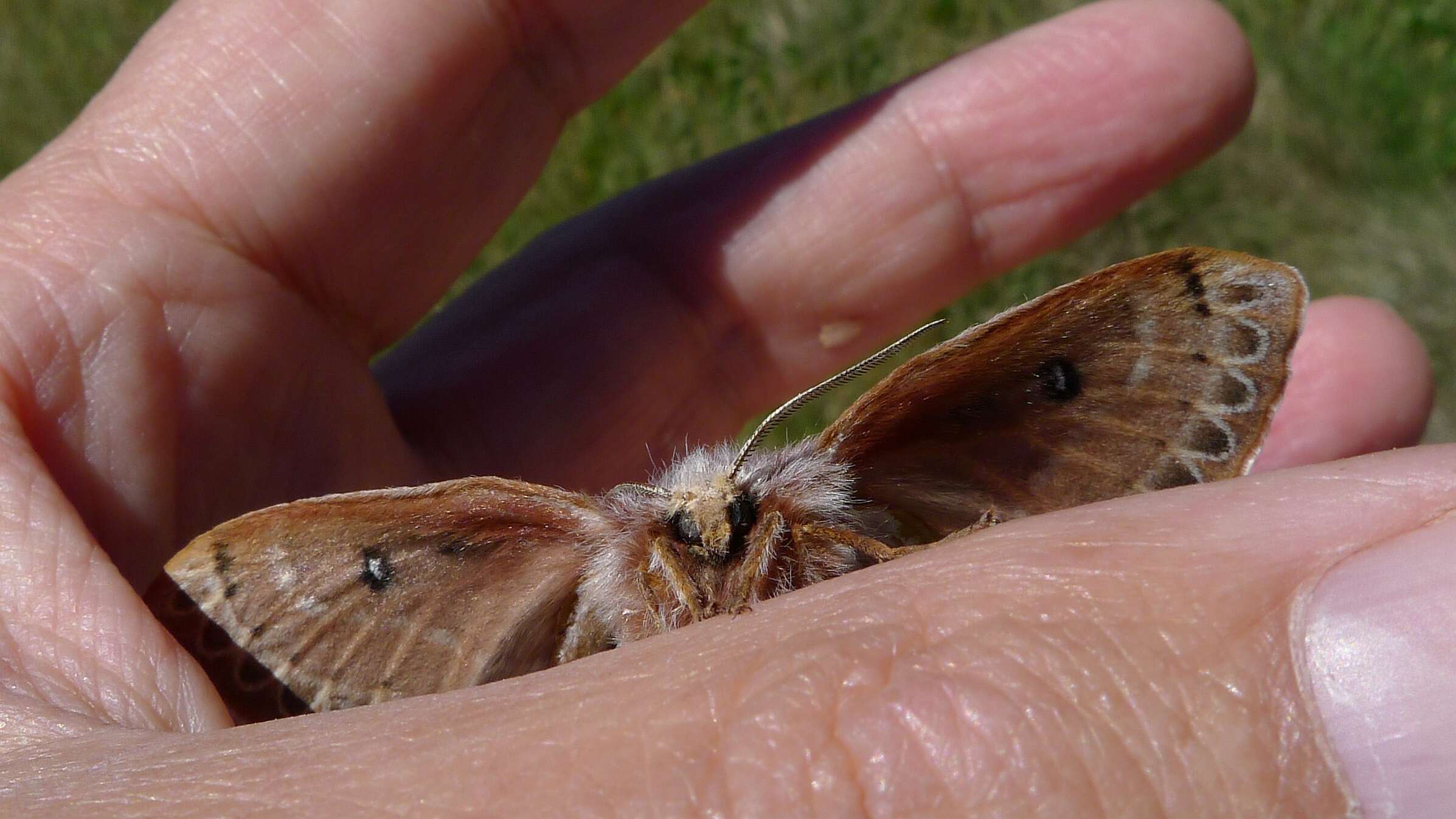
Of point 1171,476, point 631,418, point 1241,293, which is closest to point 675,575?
point 1171,476

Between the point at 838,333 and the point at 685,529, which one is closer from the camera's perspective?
the point at 685,529

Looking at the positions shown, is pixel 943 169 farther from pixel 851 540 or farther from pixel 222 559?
pixel 222 559

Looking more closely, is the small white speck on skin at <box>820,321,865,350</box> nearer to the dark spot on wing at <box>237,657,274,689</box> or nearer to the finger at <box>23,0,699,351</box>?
the finger at <box>23,0,699,351</box>

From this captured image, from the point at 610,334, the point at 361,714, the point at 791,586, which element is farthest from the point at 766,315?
the point at 361,714

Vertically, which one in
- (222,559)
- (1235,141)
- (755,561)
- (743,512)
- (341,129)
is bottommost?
(1235,141)

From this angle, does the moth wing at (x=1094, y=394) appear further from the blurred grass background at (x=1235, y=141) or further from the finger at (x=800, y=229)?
the blurred grass background at (x=1235, y=141)

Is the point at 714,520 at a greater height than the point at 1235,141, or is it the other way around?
the point at 714,520

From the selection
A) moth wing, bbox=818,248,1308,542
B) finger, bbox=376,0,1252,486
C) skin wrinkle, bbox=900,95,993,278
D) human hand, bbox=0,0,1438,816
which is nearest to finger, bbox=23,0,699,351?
human hand, bbox=0,0,1438,816
